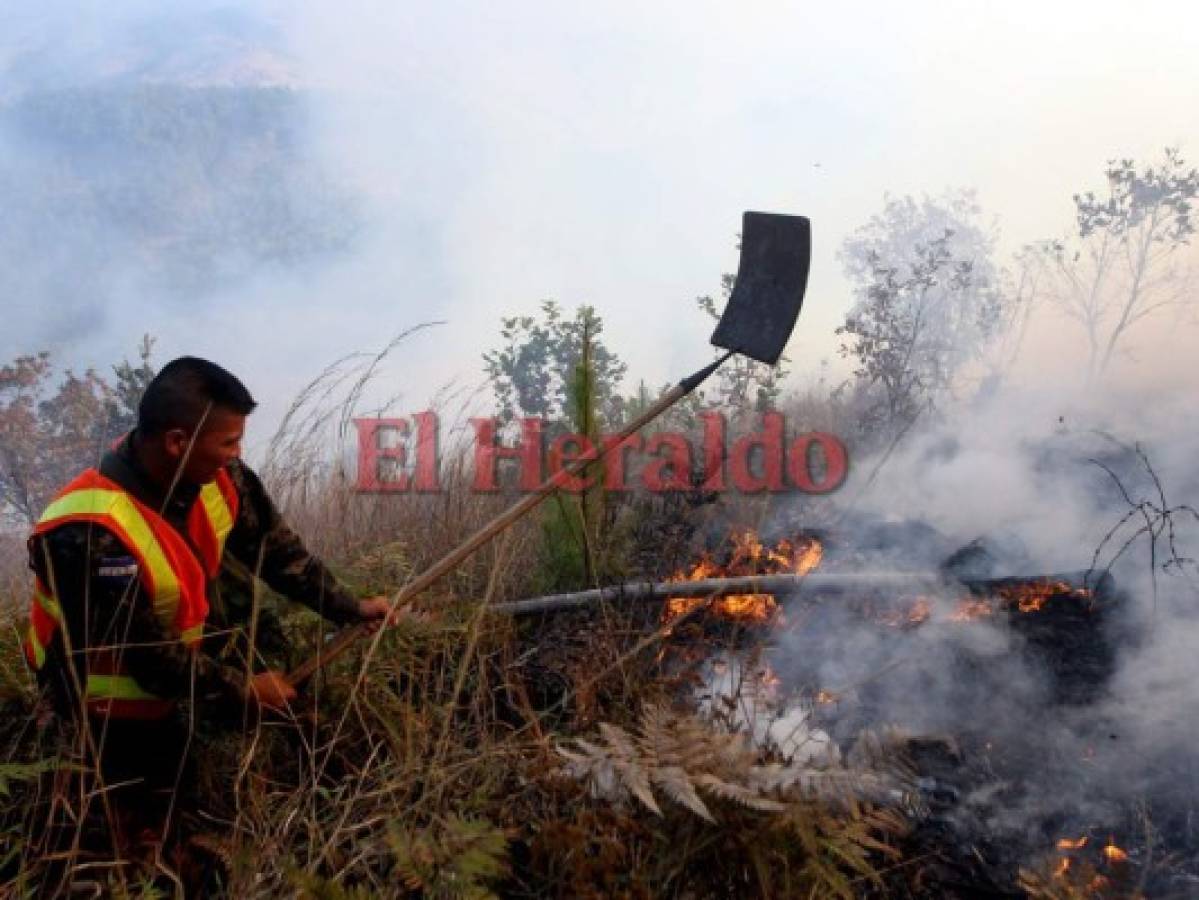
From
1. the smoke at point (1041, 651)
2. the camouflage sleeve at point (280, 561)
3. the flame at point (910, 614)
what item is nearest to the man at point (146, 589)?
the camouflage sleeve at point (280, 561)

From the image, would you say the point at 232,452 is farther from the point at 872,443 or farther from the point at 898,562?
the point at 872,443

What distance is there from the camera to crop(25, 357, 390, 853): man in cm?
232

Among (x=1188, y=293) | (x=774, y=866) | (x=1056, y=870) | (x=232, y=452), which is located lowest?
(x=1056, y=870)

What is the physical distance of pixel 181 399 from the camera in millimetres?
2479

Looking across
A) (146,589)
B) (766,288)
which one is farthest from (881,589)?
(146,589)

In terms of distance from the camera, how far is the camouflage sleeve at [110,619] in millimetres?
2299

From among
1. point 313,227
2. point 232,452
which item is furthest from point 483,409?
point 313,227

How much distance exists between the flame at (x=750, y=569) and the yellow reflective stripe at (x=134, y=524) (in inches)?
73.1

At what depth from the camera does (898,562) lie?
15.6ft

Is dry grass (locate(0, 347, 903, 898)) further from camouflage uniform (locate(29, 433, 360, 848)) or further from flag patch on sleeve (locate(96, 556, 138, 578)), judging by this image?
flag patch on sleeve (locate(96, 556, 138, 578))

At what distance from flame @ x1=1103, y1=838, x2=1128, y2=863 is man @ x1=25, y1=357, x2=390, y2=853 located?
8.50 ft

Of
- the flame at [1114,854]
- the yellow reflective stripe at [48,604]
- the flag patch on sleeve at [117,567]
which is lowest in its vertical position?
the flame at [1114,854]

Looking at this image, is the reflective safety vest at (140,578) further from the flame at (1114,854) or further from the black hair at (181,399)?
the flame at (1114,854)

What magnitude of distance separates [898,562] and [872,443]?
3.02 meters
